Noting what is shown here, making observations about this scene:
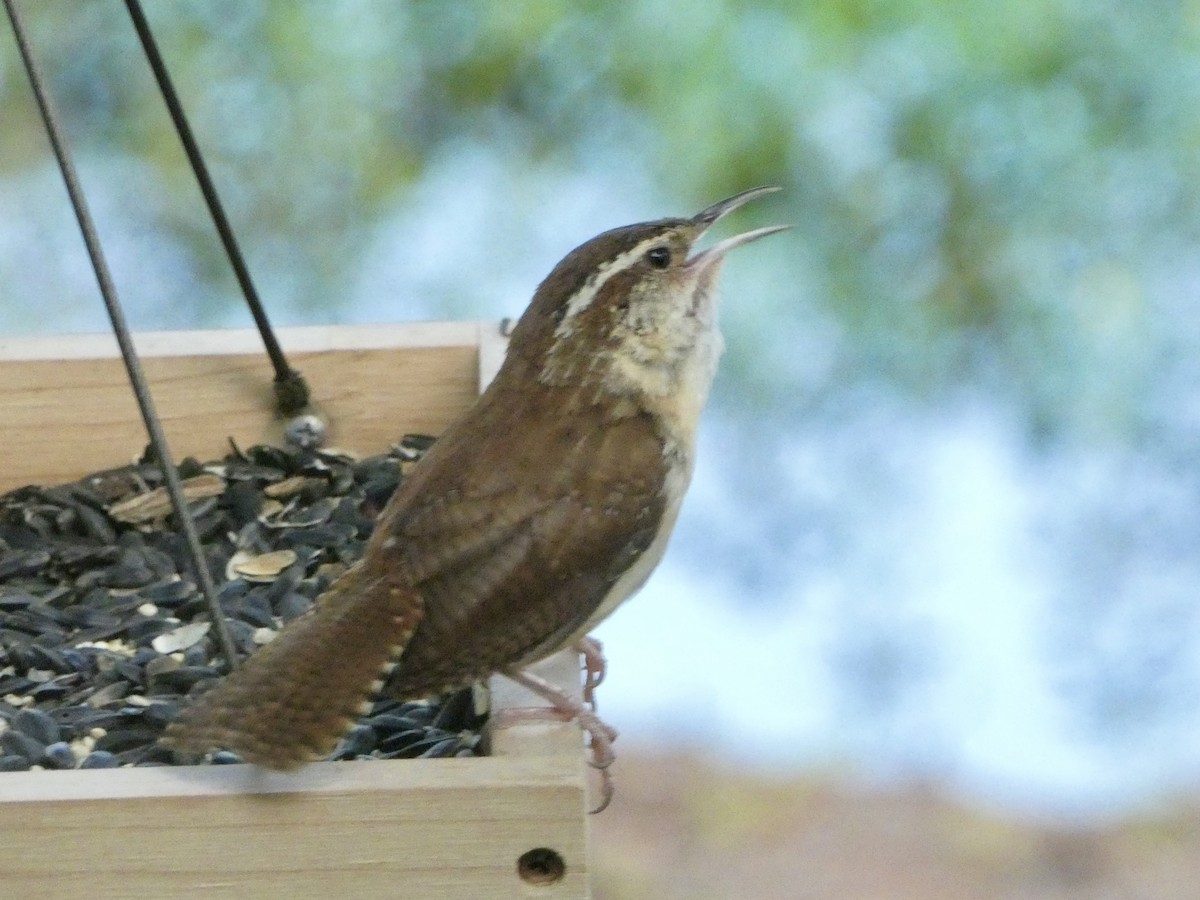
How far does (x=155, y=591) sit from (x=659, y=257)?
0.83 metres

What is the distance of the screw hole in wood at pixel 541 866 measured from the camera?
1.66m

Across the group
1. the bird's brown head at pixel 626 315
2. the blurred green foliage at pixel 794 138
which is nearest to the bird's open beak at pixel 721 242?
the bird's brown head at pixel 626 315

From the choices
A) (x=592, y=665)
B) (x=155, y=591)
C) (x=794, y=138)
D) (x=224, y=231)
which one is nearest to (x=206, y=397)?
(x=224, y=231)

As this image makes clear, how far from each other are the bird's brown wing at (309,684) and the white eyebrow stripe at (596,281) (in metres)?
0.47

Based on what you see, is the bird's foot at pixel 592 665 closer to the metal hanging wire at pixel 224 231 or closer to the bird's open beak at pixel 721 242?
the bird's open beak at pixel 721 242

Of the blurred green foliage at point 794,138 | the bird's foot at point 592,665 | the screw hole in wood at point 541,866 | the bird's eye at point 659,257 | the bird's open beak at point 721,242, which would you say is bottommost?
the screw hole in wood at point 541,866

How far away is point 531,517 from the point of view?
2.02 meters

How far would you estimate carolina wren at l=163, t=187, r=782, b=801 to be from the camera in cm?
177

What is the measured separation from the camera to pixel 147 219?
4.13m

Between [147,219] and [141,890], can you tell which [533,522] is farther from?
[147,219]

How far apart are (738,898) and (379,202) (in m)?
2.08

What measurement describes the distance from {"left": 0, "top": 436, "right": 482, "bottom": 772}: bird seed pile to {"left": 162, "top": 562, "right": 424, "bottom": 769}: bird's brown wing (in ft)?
0.59

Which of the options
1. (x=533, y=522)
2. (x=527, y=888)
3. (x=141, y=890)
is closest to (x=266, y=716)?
(x=141, y=890)

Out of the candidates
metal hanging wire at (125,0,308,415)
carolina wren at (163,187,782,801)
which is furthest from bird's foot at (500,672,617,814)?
metal hanging wire at (125,0,308,415)
